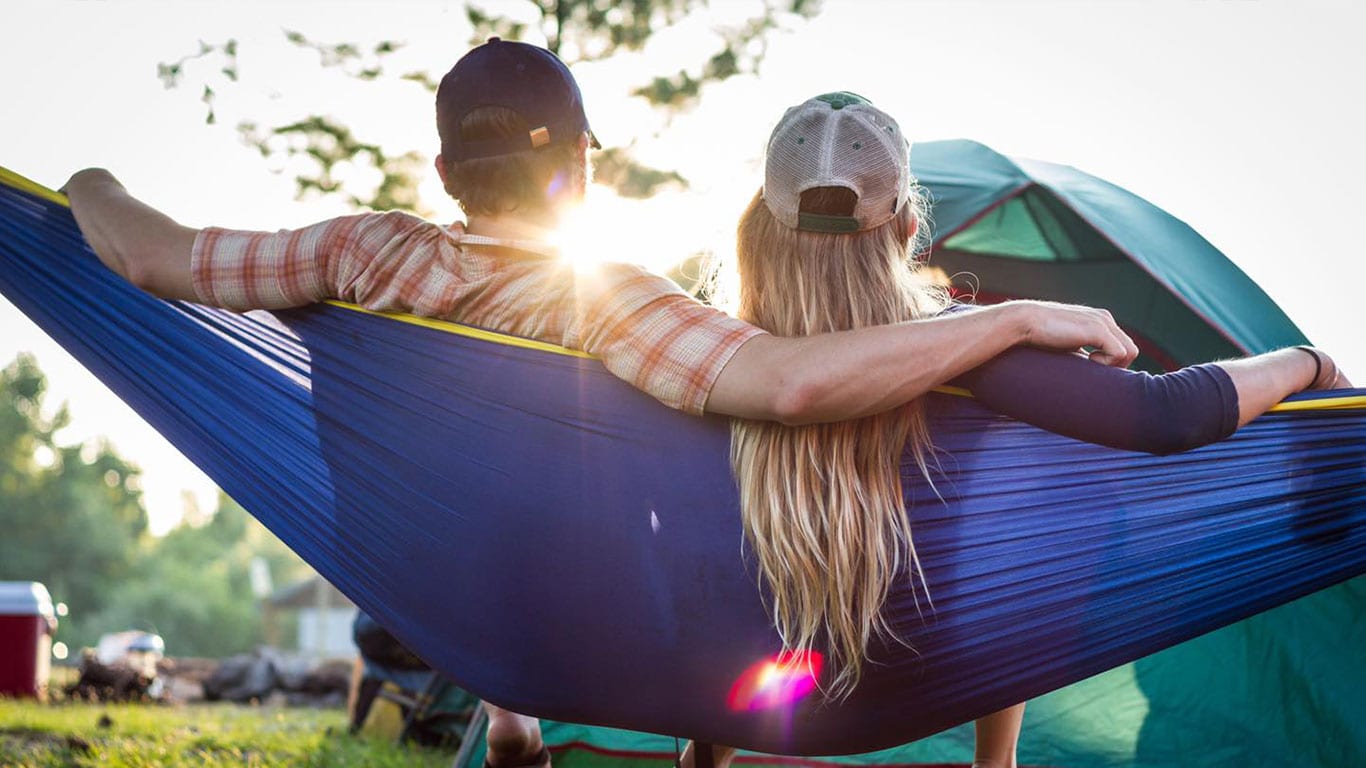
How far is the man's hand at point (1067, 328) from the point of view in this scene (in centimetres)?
141

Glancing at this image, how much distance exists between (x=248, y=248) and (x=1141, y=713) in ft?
7.20

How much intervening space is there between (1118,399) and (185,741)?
12.6 feet

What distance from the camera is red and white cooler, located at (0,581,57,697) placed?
6.82 metres

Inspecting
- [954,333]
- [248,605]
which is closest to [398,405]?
[954,333]

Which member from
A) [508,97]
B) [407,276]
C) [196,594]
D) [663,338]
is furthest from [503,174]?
[196,594]

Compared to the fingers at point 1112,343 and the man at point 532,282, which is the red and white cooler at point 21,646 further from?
the fingers at point 1112,343

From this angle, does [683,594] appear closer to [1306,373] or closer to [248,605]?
[1306,373]

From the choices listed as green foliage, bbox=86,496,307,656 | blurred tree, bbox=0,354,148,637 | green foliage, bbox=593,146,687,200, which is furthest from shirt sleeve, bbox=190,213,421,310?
blurred tree, bbox=0,354,148,637

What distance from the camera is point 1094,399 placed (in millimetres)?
1446

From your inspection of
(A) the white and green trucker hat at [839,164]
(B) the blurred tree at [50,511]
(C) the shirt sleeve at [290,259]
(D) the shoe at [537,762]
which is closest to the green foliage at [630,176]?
(D) the shoe at [537,762]

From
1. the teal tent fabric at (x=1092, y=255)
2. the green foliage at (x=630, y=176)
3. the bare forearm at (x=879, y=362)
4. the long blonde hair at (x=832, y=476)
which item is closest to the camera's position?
the bare forearm at (x=879, y=362)

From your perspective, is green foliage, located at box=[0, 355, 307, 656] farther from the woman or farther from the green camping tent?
the woman

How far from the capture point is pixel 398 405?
1622mm

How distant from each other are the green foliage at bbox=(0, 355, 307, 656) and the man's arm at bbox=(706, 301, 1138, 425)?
32824 millimetres
